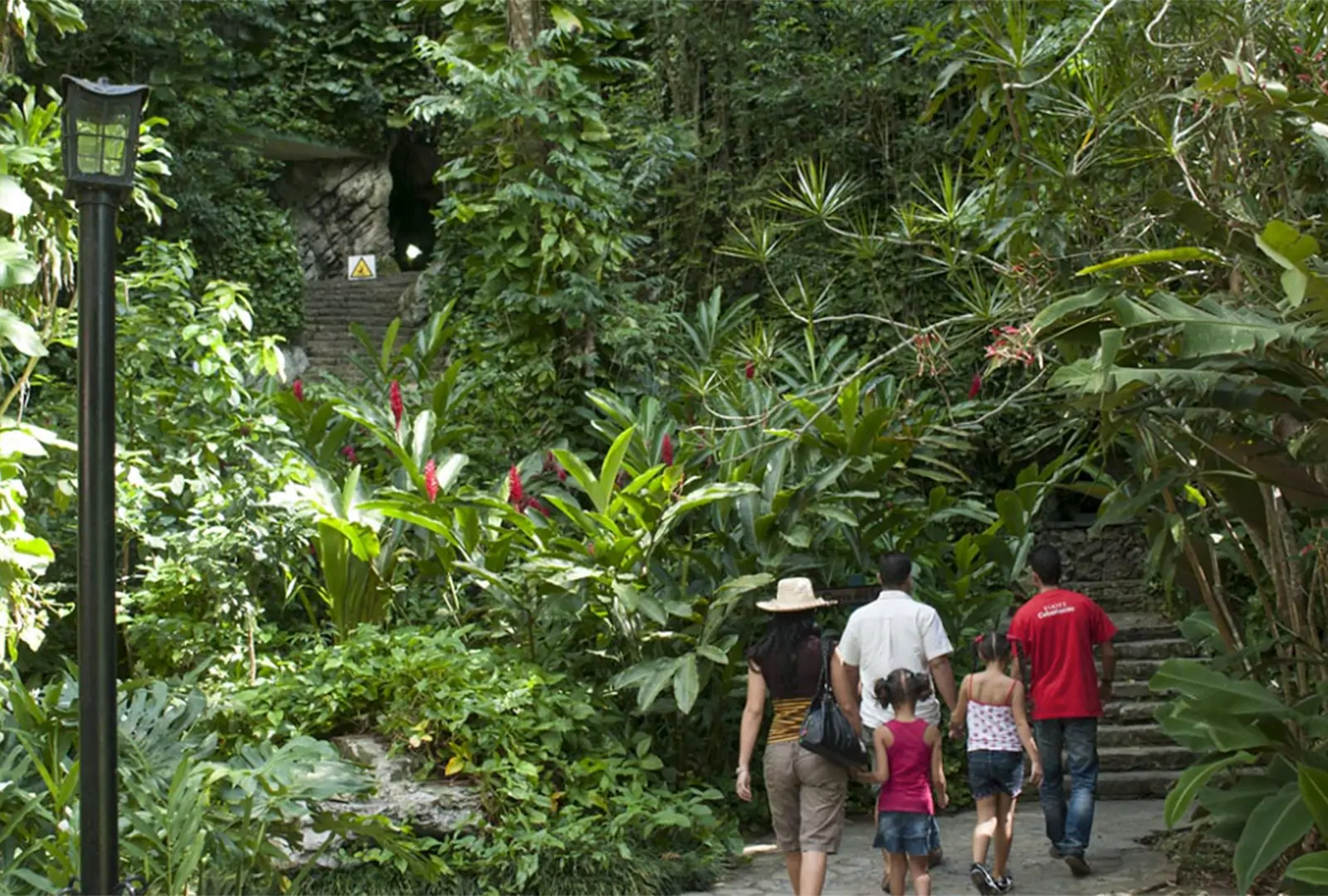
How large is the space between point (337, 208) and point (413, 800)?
50.7 feet

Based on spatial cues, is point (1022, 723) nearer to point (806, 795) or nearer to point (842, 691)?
point (842, 691)

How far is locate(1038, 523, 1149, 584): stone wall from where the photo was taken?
36.9 ft

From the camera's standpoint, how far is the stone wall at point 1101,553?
1126 centimetres

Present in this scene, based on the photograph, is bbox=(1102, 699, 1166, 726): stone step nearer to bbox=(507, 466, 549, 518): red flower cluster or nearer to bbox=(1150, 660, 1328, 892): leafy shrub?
bbox=(1150, 660, 1328, 892): leafy shrub

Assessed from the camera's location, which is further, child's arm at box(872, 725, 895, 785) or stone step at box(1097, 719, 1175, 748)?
stone step at box(1097, 719, 1175, 748)

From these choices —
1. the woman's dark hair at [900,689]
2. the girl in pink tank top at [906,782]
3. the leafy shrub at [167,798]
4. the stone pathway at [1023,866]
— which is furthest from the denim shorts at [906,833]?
the leafy shrub at [167,798]

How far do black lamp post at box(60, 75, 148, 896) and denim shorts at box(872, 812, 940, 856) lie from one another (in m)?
2.58

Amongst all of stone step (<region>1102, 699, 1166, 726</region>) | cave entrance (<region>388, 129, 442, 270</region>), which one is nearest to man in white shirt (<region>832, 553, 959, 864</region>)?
stone step (<region>1102, 699, 1166, 726</region>)

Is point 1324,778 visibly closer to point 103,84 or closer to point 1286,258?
point 1286,258

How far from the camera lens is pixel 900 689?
15.8 feet

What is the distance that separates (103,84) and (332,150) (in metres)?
15.6

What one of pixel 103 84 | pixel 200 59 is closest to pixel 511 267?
pixel 103 84

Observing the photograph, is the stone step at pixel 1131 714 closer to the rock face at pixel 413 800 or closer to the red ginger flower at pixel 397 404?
the rock face at pixel 413 800

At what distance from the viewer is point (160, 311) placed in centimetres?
719
